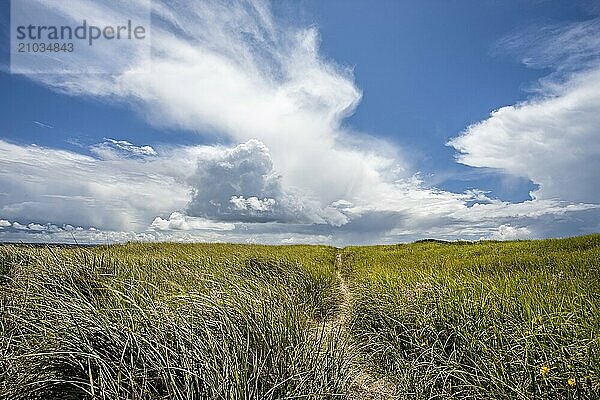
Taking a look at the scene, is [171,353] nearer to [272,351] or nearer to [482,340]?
[272,351]

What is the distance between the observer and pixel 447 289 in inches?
229

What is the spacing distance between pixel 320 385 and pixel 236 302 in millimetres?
1412

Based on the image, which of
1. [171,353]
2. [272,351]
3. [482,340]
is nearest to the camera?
[171,353]

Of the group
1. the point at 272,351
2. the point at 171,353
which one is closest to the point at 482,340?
the point at 272,351

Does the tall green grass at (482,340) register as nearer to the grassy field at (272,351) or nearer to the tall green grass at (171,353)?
the grassy field at (272,351)

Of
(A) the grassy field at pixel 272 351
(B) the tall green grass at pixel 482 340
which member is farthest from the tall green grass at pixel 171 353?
(B) the tall green grass at pixel 482 340

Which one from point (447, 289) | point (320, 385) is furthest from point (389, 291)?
point (320, 385)

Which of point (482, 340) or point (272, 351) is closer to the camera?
point (272, 351)

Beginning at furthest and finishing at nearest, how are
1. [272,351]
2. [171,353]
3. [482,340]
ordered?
[482,340], [272,351], [171,353]

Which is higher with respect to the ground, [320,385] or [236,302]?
[236,302]

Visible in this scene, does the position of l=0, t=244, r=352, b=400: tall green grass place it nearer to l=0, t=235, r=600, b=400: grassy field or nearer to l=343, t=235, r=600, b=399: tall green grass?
l=0, t=235, r=600, b=400: grassy field

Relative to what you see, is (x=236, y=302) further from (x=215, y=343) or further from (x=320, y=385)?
(x=320, y=385)

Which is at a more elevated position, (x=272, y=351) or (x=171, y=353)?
(x=171, y=353)

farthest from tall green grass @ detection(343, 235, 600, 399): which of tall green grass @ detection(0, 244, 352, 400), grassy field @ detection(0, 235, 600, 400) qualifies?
tall green grass @ detection(0, 244, 352, 400)
